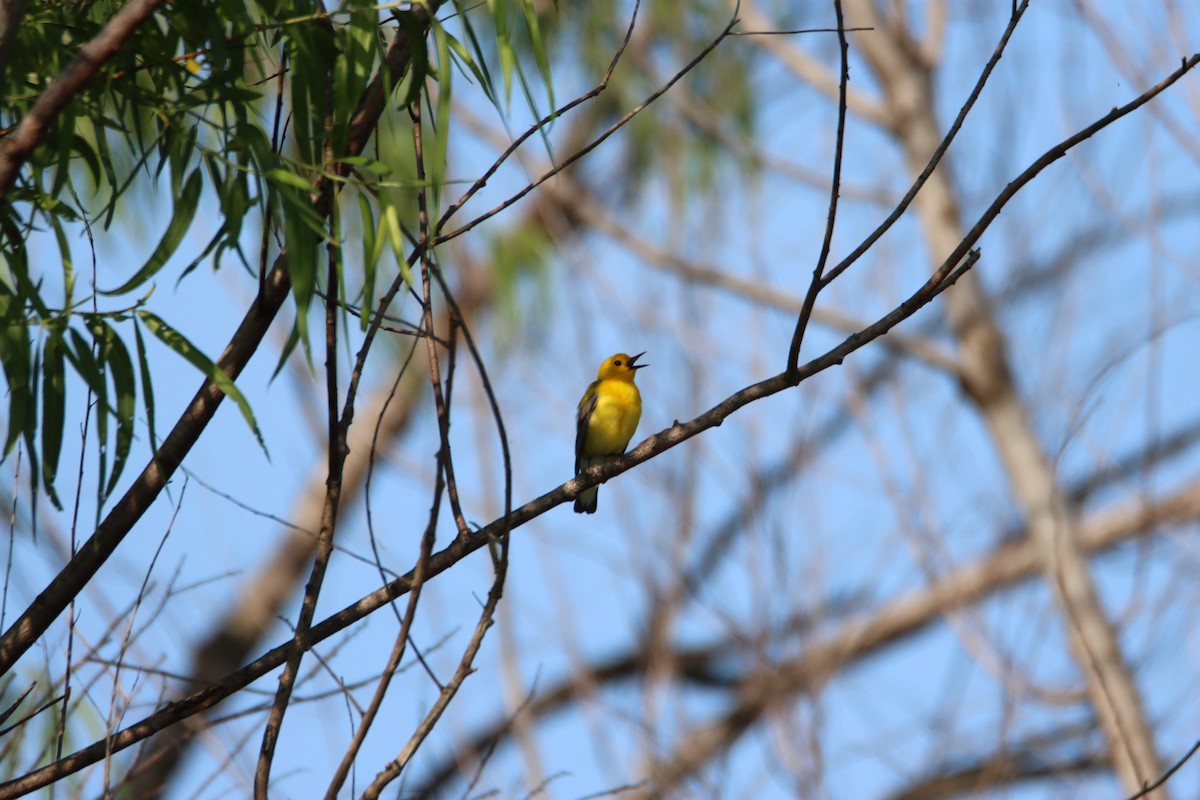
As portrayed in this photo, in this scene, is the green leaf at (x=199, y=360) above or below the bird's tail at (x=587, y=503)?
below

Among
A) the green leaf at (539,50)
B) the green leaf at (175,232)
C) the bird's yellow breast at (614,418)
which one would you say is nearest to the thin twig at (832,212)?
the green leaf at (539,50)

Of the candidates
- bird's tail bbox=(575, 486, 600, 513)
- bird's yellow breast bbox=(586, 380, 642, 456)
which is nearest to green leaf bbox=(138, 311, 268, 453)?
bird's yellow breast bbox=(586, 380, 642, 456)

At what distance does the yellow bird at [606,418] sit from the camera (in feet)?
16.7

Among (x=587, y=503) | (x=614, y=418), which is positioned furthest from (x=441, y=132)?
(x=587, y=503)

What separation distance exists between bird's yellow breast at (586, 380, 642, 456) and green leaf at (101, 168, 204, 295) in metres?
2.71

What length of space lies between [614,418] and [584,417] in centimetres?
20

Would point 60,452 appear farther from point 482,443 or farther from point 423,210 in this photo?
point 482,443

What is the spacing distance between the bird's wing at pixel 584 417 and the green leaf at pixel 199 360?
3031mm

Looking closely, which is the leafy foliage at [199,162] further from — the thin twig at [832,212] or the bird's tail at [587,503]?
the bird's tail at [587,503]

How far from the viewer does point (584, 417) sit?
5.22m

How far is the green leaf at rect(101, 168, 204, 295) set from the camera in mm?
2220

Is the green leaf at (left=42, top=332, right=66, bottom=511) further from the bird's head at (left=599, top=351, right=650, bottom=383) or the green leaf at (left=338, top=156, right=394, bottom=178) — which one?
the bird's head at (left=599, top=351, right=650, bottom=383)

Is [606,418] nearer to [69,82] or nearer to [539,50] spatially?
[539,50]

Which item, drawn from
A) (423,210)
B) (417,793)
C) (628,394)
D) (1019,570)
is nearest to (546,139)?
(423,210)
